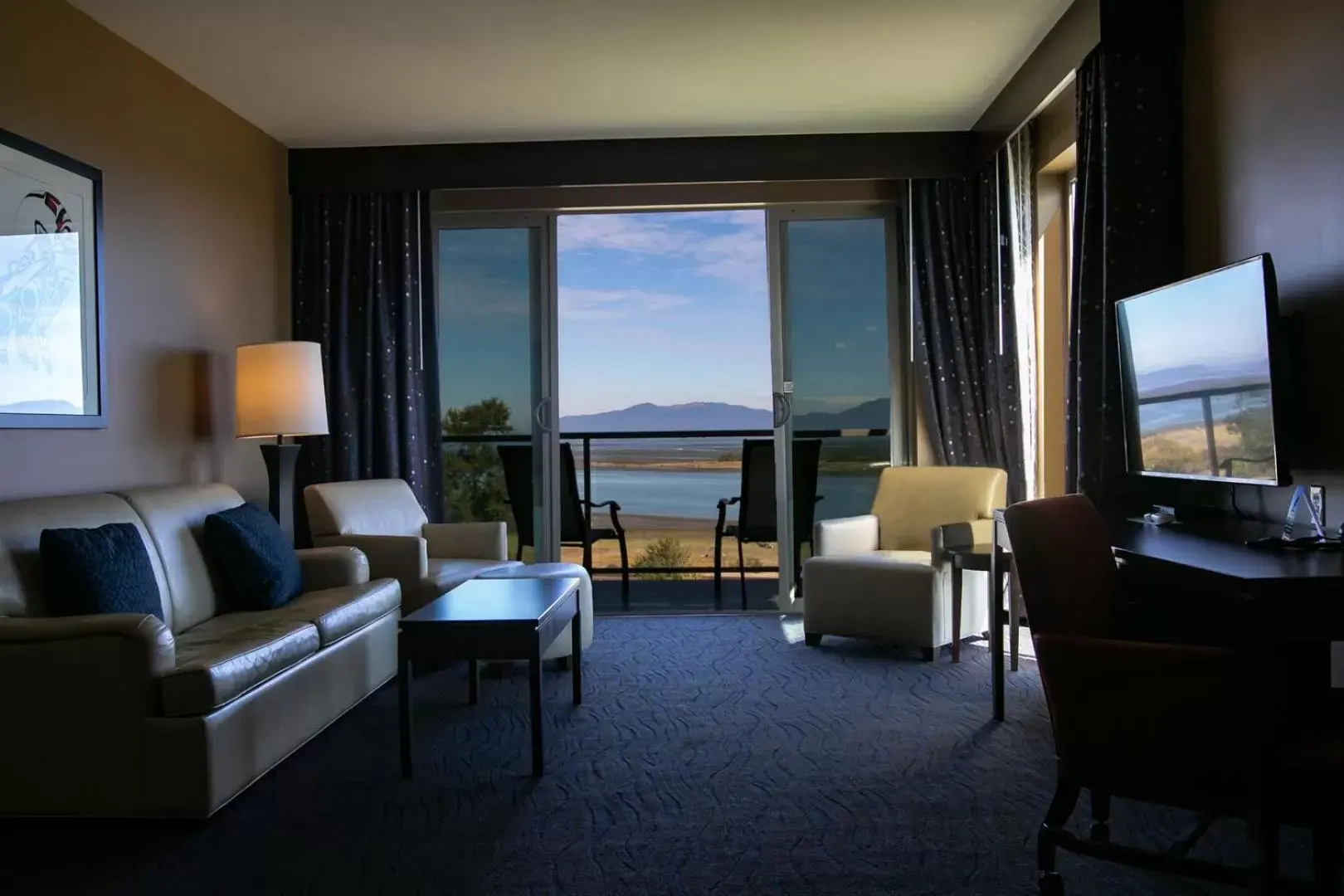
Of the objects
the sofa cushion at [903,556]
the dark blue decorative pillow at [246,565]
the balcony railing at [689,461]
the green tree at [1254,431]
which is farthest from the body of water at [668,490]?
the green tree at [1254,431]

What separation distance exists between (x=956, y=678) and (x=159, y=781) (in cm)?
280

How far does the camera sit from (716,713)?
334cm

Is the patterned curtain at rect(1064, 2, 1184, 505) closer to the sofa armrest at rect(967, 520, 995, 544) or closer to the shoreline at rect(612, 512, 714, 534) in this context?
the sofa armrest at rect(967, 520, 995, 544)

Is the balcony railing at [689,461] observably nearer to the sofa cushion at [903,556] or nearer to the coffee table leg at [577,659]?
the sofa cushion at [903,556]

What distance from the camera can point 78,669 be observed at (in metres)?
2.38

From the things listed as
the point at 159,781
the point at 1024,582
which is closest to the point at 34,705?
the point at 159,781

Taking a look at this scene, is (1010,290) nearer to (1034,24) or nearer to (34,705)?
(1034,24)

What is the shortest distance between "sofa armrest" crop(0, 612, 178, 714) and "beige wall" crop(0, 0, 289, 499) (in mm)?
993

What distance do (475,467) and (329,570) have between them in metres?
1.81

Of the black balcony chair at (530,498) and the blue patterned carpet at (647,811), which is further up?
the black balcony chair at (530,498)

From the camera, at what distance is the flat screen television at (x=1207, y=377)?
2373mm

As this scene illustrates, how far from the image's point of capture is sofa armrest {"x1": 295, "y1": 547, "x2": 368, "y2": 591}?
149 inches

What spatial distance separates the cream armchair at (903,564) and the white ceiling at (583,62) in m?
1.88

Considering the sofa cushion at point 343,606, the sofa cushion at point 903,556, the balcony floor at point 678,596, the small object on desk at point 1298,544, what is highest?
the small object on desk at point 1298,544
